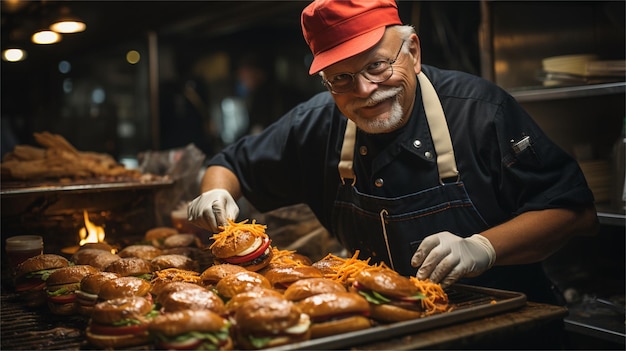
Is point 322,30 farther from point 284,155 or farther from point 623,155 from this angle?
point 623,155

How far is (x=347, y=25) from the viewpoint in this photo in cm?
262

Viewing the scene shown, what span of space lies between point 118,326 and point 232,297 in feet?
1.09

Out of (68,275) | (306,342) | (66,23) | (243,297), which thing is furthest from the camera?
(66,23)

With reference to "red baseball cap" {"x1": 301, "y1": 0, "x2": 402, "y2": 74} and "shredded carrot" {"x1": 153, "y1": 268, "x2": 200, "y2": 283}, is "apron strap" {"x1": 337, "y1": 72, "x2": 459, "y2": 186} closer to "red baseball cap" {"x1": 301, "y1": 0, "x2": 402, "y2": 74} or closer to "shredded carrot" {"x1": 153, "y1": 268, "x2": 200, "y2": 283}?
"red baseball cap" {"x1": 301, "y1": 0, "x2": 402, "y2": 74}

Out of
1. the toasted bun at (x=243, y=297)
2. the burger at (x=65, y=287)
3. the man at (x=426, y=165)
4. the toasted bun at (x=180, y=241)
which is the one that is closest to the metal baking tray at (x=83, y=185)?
the toasted bun at (x=180, y=241)

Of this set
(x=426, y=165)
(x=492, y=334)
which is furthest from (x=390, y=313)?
(x=426, y=165)

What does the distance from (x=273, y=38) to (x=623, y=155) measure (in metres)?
3.91

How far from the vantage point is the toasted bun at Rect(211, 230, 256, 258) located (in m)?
2.33

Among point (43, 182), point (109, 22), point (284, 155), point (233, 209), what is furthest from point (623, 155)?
point (109, 22)

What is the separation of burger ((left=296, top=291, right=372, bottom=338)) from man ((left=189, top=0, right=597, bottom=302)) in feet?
2.14

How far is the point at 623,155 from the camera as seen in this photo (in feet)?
12.1

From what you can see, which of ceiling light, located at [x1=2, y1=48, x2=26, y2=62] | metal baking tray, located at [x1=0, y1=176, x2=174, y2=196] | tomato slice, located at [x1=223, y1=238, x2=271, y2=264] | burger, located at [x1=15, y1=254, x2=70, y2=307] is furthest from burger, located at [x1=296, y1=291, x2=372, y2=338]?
ceiling light, located at [x1=2, y1=48, x2=26, y2=62]

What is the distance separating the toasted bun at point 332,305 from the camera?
1771mm

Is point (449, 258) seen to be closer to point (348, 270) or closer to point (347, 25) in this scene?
point (348, 270)
